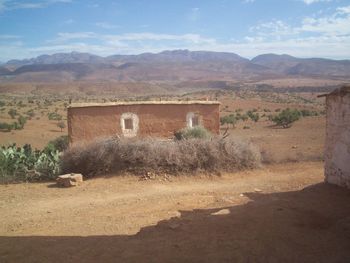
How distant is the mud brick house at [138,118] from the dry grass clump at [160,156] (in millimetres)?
4203

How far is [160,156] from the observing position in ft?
43.4

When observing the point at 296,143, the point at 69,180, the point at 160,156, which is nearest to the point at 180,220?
the point at 160,156

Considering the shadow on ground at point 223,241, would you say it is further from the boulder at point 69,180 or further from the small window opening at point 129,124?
the small window opening at point 129,124

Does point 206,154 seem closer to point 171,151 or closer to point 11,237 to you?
point 171,151

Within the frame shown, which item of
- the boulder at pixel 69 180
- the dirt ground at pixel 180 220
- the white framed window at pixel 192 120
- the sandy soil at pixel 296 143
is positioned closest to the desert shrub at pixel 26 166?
the dirt ground at pixel 180 220

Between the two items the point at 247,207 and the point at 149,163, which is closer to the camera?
the point at 247,207

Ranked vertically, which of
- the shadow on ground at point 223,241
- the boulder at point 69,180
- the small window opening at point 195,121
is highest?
the small window opening at point 195,121

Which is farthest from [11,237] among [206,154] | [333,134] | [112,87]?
[112,87]

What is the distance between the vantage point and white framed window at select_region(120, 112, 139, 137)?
62.2 feet

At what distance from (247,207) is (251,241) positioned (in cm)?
223

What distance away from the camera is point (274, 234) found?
7.10 m

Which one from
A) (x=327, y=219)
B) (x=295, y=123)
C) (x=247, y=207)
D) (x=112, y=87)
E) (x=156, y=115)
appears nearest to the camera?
(x=327, y=219)

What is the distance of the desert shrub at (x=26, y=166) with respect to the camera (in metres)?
13.7

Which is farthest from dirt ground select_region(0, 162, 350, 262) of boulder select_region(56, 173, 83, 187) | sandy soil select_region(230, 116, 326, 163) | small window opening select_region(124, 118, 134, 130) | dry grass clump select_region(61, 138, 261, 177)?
small window opening select_region(124, 118, 134, 130)
